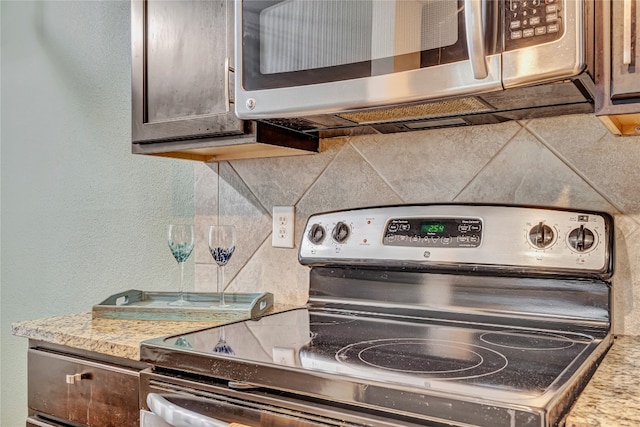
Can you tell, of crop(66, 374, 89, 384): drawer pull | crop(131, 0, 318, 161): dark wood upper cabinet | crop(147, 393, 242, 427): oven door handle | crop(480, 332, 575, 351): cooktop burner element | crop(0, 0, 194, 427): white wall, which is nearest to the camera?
crop(147, 393, 242, 427): oven door handle

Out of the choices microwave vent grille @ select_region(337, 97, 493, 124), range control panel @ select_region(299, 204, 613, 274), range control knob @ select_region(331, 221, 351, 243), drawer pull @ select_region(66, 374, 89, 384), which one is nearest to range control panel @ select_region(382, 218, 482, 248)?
range control panel @ select_region(299, 204, 613, 274)

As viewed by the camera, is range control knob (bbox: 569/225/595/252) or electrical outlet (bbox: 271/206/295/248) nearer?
range control knob (bbox: 569/225/595/252)

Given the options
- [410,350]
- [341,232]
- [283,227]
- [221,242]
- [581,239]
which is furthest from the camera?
[283,227]

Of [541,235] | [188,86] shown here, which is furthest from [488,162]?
[188,86]

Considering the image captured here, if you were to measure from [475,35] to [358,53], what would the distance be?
0.26 meters

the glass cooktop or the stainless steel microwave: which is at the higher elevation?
the stainless steel microwave

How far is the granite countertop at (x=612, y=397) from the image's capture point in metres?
0.66

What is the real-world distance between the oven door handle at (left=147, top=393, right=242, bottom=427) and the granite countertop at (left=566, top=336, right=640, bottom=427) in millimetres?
490

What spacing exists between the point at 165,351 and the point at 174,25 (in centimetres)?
85

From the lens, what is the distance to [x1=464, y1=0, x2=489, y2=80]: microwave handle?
2.81 ft

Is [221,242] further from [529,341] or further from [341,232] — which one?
[529,341]

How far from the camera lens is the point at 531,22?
87cm

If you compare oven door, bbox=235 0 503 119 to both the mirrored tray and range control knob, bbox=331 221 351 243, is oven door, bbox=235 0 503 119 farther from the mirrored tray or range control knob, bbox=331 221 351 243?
the mirrored tray

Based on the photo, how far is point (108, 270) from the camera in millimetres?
2068
